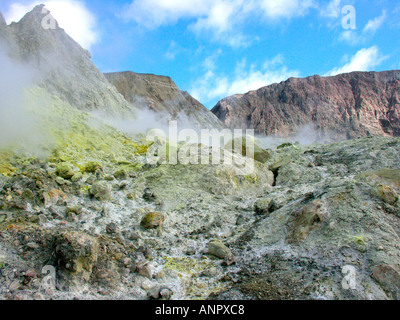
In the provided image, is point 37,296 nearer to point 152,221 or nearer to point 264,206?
point 152,221

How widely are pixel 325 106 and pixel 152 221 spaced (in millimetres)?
46177

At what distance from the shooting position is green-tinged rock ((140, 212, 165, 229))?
15.2ft

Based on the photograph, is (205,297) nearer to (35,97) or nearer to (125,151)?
(125,151)

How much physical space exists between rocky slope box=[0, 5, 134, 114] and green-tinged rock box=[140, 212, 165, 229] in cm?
904

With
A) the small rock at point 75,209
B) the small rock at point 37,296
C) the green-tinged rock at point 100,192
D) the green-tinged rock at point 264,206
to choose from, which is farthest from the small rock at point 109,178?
the small rock at point 37,296

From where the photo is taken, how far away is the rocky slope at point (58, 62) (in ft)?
38.7

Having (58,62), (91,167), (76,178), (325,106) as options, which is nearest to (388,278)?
(76,178)

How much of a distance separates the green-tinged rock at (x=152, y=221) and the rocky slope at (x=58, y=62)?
9045 millimetres

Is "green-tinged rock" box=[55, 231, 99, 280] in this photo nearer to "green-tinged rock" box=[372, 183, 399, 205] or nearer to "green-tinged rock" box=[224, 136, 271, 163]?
"green-tinged rock" box=[372, 183, 399, 205]

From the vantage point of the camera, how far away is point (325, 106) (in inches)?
1773

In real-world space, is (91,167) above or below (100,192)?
above

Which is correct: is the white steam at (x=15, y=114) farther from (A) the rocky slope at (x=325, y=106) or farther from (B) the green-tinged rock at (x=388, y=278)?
(A) the rocky slope at (x=325, y=106)

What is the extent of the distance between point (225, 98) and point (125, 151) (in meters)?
39.8
